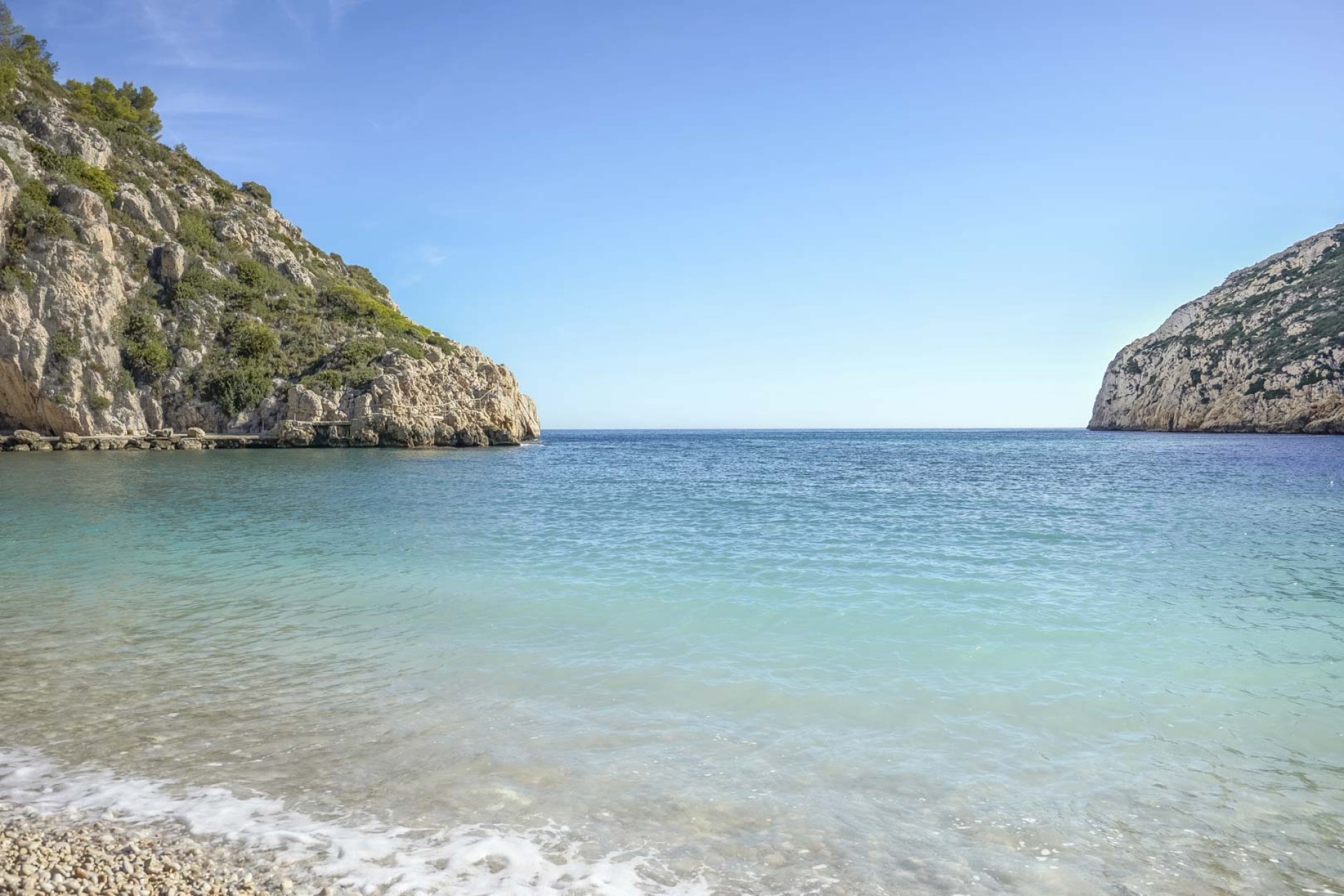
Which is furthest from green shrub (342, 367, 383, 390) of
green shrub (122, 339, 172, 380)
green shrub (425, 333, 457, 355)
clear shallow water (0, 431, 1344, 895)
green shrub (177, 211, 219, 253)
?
clear shallow water (0, 431, 1344, 895)

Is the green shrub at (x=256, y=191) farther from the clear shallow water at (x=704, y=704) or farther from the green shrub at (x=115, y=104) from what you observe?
→ the clear shallow water at (x=704, y=704)

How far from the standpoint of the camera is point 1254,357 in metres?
77.5

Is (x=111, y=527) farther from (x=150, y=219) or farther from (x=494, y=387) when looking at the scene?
(x=150, y=219)

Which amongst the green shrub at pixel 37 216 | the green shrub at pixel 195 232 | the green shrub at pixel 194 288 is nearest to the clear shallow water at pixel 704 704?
the green shrub at pixel 37 216

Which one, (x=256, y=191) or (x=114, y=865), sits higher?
(x=256, y=191)

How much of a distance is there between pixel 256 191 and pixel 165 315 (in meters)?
29.9

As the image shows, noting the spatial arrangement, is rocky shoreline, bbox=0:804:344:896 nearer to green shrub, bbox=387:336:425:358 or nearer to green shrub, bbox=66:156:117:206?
green shrub, bbox=387:336:425:358

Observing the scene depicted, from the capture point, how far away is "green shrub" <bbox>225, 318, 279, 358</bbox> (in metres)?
57.3

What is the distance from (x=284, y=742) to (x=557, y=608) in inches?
185

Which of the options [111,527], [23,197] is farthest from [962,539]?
[23,197]

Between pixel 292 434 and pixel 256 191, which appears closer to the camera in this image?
pixel 292 434

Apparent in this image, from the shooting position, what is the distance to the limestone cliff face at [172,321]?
1905 inches

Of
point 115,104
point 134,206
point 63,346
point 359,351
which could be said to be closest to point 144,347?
point 63,346

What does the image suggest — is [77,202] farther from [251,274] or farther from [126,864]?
[126,864]
